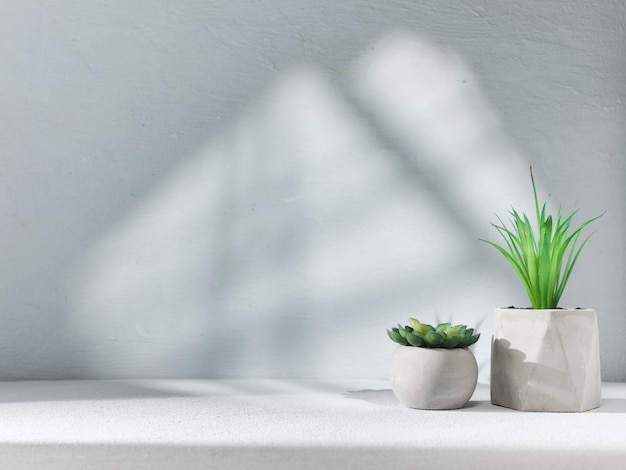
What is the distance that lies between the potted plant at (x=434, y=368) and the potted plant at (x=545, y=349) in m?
0.05

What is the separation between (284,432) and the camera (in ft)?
2.71

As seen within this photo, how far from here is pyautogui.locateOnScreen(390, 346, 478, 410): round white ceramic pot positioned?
95 centimetres

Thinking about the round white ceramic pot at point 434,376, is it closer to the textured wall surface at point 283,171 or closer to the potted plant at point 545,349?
the potted plant at point 545,349

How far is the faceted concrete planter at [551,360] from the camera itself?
0.95 meters

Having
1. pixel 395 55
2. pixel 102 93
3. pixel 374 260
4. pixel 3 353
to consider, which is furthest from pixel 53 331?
pixel 395 55

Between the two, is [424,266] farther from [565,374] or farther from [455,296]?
[565,374]

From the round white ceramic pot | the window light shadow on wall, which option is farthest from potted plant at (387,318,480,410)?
the window light shadow on wall

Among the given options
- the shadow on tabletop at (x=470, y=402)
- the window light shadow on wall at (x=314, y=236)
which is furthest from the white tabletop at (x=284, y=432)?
the window light shadow on wall at (x=314, y=236)

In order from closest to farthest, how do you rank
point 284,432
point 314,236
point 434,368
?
point 284,432, point 434,368, point 314,236

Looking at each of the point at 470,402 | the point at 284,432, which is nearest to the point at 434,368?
the point at 470,402

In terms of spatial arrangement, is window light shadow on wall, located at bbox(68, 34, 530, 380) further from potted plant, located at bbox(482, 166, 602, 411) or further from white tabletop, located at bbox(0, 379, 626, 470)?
potted plant, located at bbox(482, 166, 602, 411)

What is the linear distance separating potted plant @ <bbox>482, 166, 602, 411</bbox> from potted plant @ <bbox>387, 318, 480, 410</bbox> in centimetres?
5

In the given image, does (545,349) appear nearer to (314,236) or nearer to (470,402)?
(470,402)

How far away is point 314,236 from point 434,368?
401 millimetres
